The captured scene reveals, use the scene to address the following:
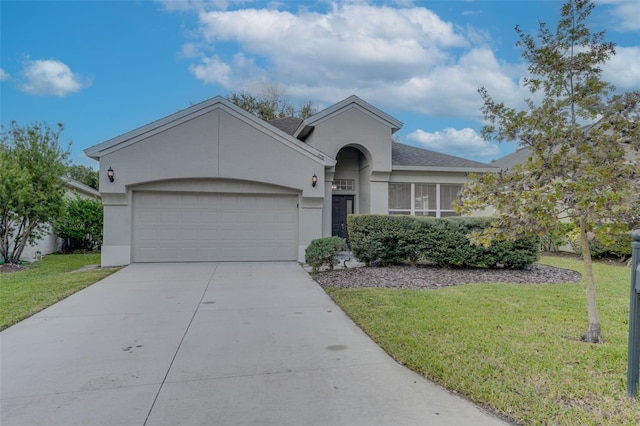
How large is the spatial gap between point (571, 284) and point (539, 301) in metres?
2.45

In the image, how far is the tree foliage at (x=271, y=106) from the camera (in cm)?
2906

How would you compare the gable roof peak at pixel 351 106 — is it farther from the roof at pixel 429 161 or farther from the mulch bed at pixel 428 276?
the mulch bed at pixel 428 276

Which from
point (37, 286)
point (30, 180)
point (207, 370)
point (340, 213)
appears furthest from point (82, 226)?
point (207, 370)

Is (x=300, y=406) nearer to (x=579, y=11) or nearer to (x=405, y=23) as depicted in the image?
(x=579, y=11)

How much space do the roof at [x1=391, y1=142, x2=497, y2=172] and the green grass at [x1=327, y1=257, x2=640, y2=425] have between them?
7747 millimetres

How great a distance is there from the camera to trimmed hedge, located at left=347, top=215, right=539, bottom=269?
9914 mm

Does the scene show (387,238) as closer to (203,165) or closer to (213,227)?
(213,227)

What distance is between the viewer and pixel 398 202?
594 inches

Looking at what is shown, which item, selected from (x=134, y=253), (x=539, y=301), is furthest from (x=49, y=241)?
(x=539, y=301)

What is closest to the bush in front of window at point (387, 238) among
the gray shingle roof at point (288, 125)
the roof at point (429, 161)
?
the roof at point (429, 161)

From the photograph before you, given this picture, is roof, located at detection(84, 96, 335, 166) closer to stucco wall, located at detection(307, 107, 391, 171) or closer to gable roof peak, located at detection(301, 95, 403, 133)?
Answer: stucco wall, located at detection(307, 107, 391, 171)

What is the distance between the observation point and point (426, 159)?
15484 mm

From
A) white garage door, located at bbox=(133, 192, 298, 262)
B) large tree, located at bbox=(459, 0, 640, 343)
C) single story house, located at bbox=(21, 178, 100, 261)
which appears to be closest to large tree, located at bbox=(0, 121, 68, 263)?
single story house, located at bbox=(21, 178, 100, 261)

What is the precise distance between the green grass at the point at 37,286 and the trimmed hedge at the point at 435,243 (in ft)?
22.5
